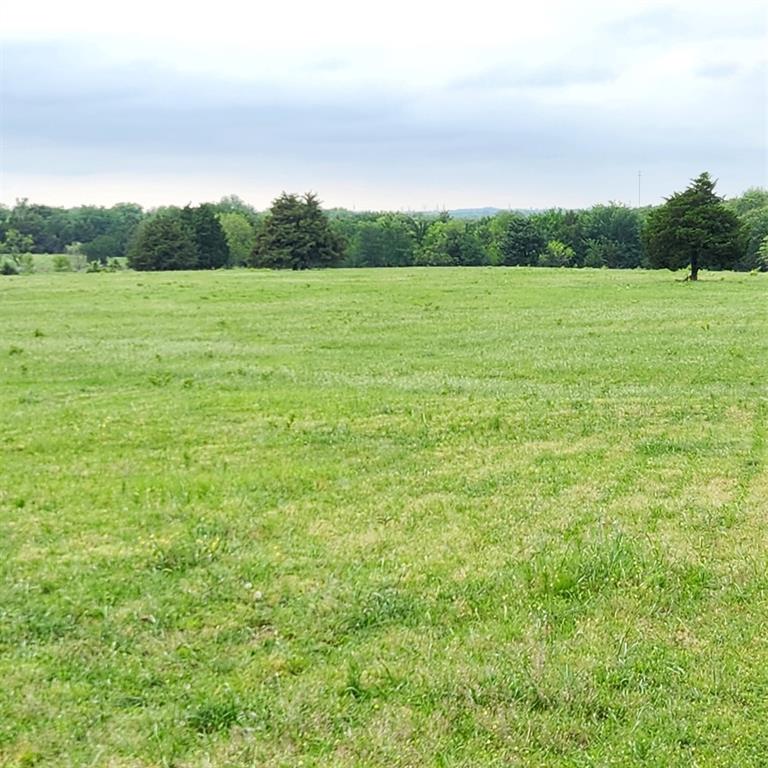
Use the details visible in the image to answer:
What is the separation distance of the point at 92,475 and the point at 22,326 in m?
17.6

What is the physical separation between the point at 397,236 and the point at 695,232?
55.8 meters

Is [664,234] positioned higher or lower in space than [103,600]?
higher

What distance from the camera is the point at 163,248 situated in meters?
67.1

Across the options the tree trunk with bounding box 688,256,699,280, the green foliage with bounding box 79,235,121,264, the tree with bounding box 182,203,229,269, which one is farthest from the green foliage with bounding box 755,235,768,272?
the green foliage with bounding box 79,235,121,264

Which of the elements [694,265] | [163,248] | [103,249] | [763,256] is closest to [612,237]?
[763,256]

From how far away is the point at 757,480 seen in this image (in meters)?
8.66

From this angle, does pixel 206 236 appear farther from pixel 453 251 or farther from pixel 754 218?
pixel 754 218

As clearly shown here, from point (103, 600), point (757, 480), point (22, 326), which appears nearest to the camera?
point (103, 600)

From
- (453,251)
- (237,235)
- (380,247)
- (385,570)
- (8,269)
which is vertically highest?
(237,235)

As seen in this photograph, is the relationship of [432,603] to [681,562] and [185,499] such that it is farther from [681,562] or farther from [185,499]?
[185,499]

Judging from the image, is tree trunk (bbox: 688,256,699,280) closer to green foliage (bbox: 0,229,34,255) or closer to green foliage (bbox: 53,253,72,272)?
green foliage (bbox: 53,253,72,272)

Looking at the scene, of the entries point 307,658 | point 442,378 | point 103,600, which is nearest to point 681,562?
point 307,658

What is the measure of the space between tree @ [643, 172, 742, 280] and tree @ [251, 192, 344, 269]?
93.5ft

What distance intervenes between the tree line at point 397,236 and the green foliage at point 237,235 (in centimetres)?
16
